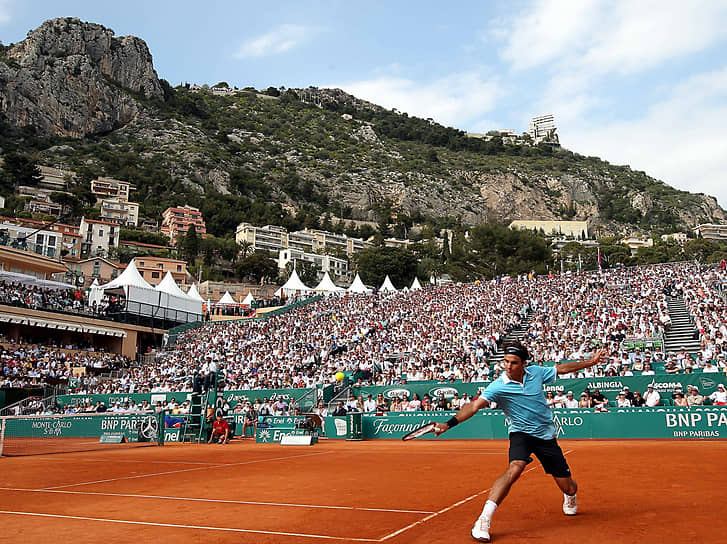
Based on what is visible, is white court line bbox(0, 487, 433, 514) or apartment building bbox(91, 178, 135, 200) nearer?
white court line bbox(0, 487, 433, 514)

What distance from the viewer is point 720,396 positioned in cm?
1791

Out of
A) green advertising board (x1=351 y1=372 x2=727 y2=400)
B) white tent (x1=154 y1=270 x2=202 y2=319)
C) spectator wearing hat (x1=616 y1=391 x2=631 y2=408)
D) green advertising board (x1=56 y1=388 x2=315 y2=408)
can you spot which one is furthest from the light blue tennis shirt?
white tent (x1=154 y1=270 x2=202 y2=319)

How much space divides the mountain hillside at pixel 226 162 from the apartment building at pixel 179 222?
656 cm

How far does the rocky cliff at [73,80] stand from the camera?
134m

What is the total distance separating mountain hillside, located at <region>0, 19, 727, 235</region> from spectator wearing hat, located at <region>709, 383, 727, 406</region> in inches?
4982

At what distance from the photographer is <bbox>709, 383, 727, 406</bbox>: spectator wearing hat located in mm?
17734

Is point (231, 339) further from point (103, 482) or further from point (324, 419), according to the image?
point (103, 482)

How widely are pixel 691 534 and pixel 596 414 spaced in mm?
13780

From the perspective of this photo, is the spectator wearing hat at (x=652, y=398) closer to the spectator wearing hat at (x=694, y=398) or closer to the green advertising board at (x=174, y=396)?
the spectator wearing hat at (x=694, y=398)

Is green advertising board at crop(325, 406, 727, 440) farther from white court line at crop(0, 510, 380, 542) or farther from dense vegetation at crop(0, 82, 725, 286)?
dense vegetation at crop(0, 82, 725, 286)

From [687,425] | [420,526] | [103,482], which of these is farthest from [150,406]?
[420,526]

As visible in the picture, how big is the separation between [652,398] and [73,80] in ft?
509

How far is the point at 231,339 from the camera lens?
135 ft

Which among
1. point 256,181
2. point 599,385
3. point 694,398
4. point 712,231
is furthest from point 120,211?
point 712,231
